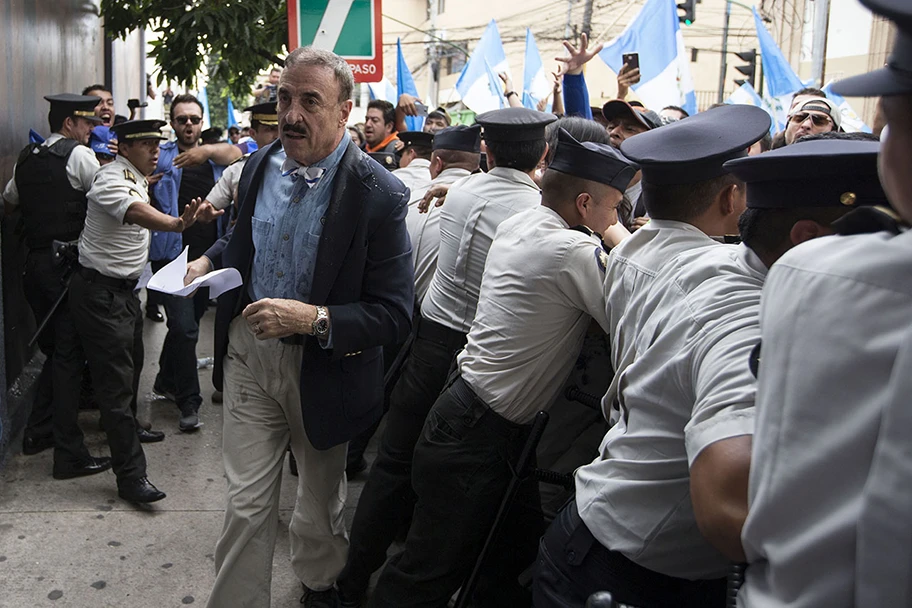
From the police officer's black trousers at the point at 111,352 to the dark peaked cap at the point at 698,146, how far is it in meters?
3.79

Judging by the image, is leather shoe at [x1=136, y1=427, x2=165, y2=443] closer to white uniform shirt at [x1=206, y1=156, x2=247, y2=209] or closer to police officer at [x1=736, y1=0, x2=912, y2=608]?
white uniform shirt at [x1=206, y1=156, x2=247, y2=209]

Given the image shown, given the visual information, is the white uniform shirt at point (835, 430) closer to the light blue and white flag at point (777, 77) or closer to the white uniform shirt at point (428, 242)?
the white uniform shirt at point (428, 242)

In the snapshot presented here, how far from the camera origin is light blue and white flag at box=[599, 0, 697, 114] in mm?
8781

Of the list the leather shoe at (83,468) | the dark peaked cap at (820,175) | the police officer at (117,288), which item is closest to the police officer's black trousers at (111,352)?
the police officer at (117,288)

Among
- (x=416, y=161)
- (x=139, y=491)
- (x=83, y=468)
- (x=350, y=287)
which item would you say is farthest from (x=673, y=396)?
(x=416, y=161)

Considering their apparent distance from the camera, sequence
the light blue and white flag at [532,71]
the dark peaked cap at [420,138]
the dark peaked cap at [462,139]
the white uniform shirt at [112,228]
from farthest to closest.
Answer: the light blue and white flag at [532,71], the dark peaked cap at [420,138], the dark peaked cap at [462,139], the white uniform shirt at [112,228]

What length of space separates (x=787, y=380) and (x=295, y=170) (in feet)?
8.93

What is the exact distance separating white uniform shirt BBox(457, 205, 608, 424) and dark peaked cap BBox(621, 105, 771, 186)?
65cm

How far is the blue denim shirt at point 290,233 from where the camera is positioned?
346 cm

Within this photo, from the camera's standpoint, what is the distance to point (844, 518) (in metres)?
1.07

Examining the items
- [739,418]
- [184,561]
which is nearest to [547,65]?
[184,561]

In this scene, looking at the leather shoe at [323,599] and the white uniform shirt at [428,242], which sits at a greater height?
the white uniform shirt at [428,242]

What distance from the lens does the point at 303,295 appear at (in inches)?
137

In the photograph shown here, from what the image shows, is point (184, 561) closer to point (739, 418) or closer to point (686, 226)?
point (686, 226)
